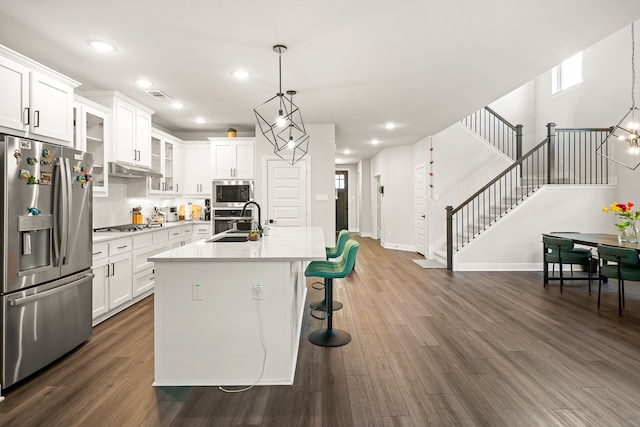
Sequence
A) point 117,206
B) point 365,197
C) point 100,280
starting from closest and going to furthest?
point 100,280 → point 117,206 → point 365,197

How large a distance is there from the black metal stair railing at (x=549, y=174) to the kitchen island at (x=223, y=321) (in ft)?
15.4

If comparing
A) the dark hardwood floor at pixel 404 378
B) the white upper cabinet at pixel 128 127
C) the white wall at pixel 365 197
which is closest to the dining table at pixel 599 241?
the dark hardwood floor at pixel 404 378

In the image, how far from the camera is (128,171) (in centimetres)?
442

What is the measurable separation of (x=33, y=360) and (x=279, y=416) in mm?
1883

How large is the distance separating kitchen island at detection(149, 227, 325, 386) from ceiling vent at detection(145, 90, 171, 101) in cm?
299

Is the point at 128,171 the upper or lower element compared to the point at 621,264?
upper

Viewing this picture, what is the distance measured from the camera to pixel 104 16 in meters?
2.69

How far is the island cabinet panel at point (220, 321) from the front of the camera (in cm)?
240

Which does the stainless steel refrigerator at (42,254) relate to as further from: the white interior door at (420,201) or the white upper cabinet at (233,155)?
the white interior door at (420,201)

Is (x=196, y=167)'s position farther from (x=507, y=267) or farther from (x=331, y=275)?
(x=507, y=267)

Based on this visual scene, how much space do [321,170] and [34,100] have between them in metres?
4.08

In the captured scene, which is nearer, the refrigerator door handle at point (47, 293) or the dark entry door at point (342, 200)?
the refrigerator door handle at point (47, 293)

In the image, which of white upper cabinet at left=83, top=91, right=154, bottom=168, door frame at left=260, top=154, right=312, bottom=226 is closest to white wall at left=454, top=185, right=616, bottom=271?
door frame at left=260, top=154, right=312, bottom=226

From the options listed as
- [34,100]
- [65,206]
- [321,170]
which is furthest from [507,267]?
[34,100]
